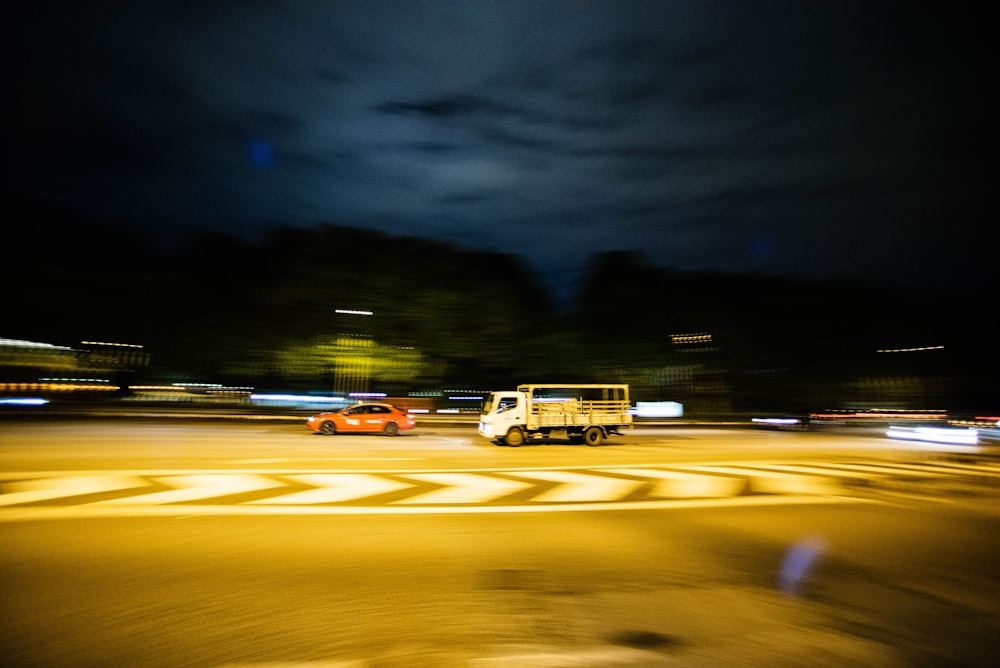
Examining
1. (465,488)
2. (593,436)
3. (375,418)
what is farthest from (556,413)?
(465,488)

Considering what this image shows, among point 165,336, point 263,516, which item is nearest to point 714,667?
point 263,516

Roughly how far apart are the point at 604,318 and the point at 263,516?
164 feet

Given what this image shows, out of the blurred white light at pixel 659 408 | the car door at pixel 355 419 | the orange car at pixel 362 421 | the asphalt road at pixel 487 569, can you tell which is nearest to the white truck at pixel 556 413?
the orange car at pixel 362 421

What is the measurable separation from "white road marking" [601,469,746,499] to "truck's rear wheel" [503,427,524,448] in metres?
7.01

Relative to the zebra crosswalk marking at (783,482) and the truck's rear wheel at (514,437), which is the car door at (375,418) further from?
the zebra crosswalk marking at (783,482)

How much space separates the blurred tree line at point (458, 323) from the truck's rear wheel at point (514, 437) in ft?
78.7

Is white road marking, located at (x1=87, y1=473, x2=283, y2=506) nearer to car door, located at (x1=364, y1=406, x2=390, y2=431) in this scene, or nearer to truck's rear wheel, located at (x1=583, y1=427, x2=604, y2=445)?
truck's rear wheel, located at (x1=583, y1=427, x2=604, y2=445)

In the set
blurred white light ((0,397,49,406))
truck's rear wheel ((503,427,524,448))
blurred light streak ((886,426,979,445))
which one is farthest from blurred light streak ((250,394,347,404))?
blurred light streak ((886,426,979,445))

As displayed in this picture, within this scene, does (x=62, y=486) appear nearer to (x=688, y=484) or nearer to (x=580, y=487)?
(x=580, y=487)

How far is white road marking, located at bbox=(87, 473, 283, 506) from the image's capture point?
9.41 meters

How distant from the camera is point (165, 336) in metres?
44.4

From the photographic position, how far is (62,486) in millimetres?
10461

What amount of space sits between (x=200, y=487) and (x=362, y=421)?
1529cm

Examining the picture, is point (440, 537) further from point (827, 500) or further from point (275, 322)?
point (275, 322)
